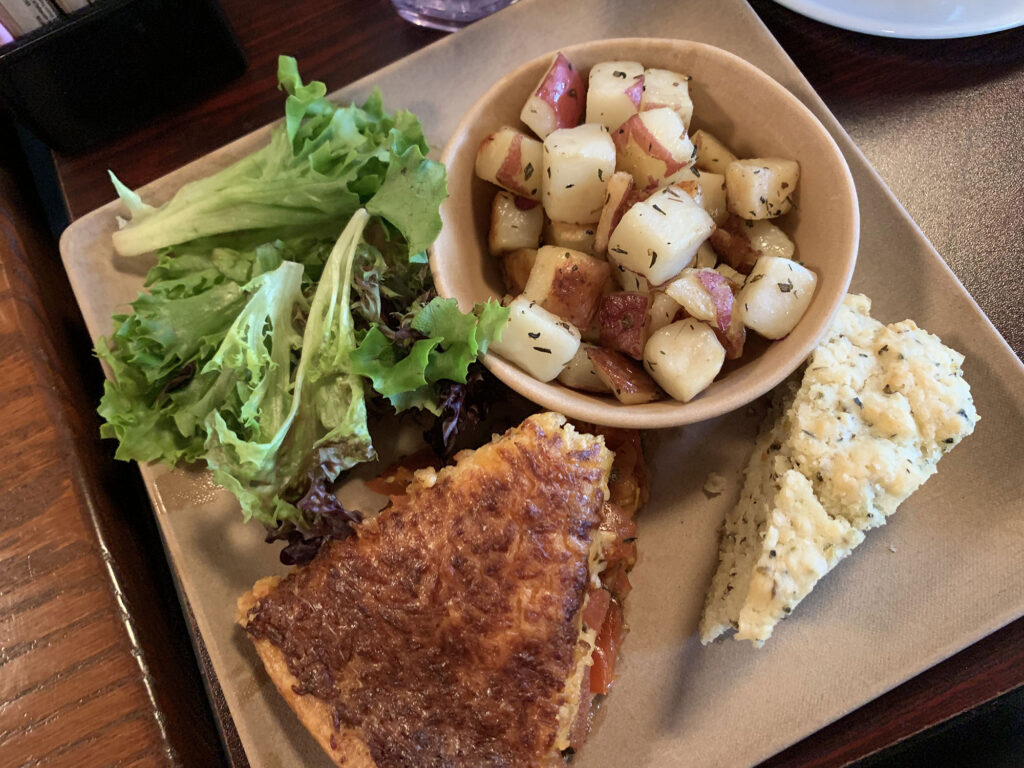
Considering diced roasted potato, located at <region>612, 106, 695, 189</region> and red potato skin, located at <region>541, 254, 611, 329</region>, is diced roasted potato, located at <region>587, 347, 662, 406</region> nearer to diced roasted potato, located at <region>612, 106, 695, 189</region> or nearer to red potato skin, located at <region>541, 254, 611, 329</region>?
red potato skin, located at <region>541, 254, 611, 329</region>

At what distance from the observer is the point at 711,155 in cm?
172

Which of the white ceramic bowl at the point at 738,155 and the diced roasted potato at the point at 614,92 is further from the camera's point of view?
the diced roasted potato at the point at 614,92

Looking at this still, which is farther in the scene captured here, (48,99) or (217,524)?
(48,99)

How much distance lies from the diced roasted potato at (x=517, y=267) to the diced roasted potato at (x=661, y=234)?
234 millimetres

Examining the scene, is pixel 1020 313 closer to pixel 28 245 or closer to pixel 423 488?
pixel 423 488

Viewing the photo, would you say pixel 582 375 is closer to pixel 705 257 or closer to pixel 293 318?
pixel 705 257

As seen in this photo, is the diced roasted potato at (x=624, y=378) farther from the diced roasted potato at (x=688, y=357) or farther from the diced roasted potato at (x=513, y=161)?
the diced roasted potato at (x=513, y=161)

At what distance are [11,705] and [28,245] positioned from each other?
1298 millimetres

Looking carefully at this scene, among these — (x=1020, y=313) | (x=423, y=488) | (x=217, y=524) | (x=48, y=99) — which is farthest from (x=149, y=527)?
(x=1020, y=313)

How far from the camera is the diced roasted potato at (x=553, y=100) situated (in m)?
1.67

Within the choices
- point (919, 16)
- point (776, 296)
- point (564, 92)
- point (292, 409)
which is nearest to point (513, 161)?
point (564, 92)

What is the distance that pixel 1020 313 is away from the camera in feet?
6.37

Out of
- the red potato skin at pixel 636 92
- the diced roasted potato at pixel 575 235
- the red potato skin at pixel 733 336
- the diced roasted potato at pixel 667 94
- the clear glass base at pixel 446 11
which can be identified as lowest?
the red potato skin at pixel 733 336

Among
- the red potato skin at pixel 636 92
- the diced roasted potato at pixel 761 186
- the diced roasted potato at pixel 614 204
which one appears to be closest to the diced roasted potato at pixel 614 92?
the red potato skin at pixel 636 92
